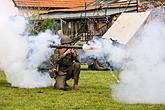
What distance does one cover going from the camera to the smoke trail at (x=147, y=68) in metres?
9.69

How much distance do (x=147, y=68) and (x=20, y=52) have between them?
3.99m

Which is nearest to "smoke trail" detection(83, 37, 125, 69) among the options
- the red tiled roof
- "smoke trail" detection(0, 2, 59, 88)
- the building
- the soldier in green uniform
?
the soldier in green uniform

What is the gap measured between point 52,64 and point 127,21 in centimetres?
534

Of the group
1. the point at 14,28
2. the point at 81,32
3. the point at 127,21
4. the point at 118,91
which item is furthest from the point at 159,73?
the point at 81,32

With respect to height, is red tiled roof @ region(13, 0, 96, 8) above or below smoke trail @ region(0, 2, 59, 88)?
above

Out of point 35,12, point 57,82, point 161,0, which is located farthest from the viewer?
point 35,12

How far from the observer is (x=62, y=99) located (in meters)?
10.5

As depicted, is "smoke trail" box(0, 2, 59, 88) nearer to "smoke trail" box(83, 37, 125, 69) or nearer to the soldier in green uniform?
the soldier in green uniform

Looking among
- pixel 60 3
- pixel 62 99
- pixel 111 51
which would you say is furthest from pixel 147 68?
pixel 60 3

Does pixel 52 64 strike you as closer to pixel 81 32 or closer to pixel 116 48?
pixel 116 48

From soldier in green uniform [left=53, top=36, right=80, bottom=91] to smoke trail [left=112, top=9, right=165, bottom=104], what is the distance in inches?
91.1

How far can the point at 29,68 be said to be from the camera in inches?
511

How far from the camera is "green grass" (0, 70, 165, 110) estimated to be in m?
9.38

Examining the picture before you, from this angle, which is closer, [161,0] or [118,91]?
[118,91]
